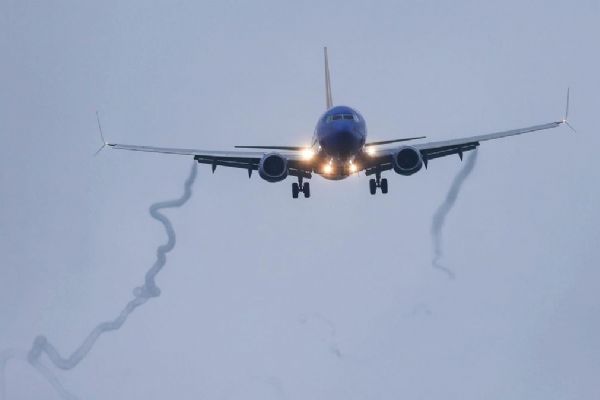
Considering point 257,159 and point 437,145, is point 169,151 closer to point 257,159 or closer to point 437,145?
point 257,159

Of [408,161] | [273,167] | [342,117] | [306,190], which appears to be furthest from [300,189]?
[342,117]

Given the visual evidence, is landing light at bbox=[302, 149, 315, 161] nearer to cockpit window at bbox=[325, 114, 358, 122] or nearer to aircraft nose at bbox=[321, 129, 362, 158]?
aircraft nose at bbox=[321, 129, 362, 158]

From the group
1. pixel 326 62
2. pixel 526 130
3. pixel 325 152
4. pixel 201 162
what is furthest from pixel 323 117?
pixel 326 62

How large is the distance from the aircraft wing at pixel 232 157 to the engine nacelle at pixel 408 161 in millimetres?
5659

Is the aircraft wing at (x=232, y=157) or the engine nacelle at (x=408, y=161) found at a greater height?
the aircraft wing at (x=232, y=157)

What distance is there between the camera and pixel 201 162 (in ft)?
180

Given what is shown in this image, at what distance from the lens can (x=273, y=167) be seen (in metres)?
49.7

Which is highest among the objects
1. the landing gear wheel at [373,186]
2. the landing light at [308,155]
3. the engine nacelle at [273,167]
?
the landing light at [308,155]

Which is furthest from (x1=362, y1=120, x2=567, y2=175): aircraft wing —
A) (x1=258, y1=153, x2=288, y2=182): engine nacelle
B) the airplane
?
(x1=258, y1=153, x2=288, y2=182): engine nacelle

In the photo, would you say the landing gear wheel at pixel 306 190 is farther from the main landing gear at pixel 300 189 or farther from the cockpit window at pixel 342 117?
the cockpit window at pixel 342 117

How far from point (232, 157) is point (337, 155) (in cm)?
777

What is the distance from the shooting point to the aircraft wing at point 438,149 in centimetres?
5216

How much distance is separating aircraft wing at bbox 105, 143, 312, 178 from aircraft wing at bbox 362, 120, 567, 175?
4016 mm

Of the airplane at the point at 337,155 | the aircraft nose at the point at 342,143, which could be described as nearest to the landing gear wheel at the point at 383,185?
the airplane at the point at 337,155
